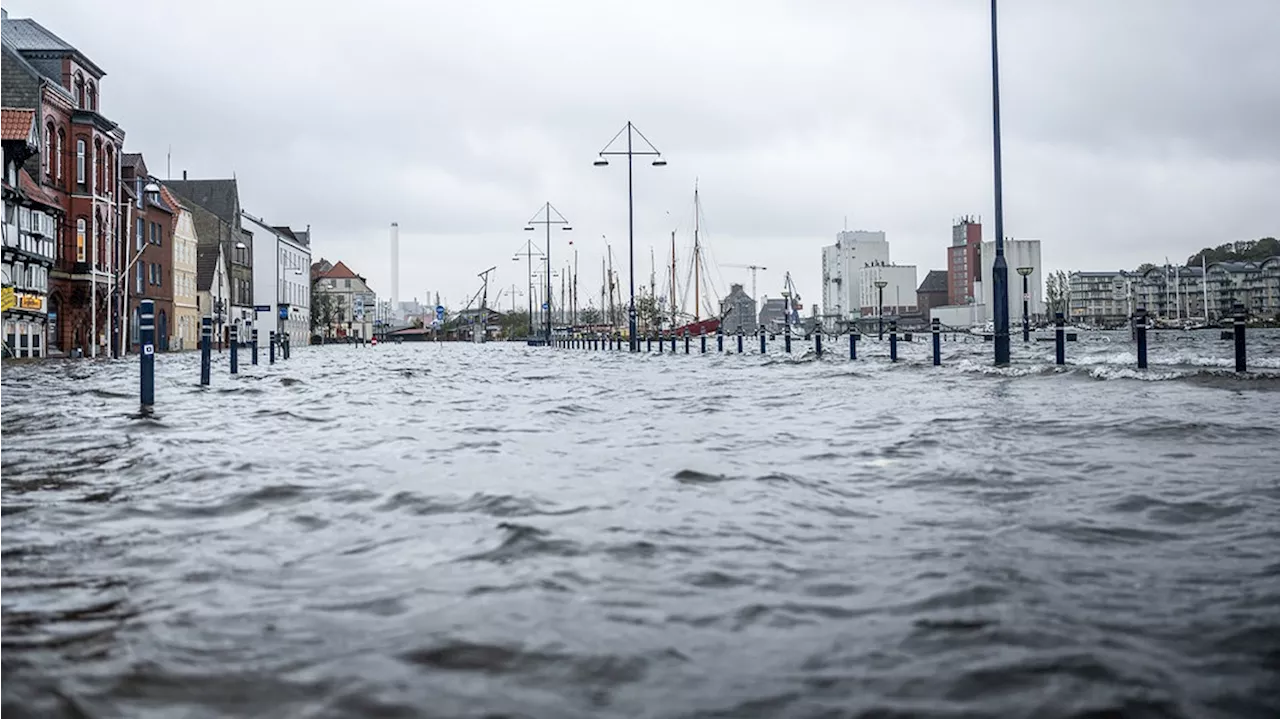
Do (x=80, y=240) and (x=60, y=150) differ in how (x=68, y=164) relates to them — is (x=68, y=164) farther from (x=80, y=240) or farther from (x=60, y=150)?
(x=80, y=240)

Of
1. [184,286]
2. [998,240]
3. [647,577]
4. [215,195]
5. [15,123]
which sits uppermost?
[215,195]

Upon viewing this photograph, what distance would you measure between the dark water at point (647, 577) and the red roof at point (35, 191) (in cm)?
4042

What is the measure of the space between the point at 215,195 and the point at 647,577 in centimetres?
9577

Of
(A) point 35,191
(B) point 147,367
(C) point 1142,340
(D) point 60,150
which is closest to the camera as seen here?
(B) point 147,367

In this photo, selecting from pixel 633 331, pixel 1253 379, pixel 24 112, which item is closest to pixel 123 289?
pixel 24 112

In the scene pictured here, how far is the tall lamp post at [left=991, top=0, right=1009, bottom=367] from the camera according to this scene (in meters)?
21.9

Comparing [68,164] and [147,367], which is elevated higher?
[68,164]

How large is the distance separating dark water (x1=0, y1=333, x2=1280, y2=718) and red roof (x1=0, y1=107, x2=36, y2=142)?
39.1 m

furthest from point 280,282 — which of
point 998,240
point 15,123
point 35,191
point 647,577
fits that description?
point 647,577

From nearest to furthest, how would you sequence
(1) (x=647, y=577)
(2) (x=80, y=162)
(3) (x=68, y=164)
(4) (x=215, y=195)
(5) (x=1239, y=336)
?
(1) (x=647, y=577) < (5) (x=1239, y=336) < (3) (x=68, y=164) < (2) (x=80, y=162) < (4) (x=215, y=195)

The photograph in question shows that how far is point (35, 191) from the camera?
44375 millimetres

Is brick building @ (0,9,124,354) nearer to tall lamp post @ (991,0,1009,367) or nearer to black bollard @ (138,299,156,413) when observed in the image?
black bollard @ (138,299,156,413)

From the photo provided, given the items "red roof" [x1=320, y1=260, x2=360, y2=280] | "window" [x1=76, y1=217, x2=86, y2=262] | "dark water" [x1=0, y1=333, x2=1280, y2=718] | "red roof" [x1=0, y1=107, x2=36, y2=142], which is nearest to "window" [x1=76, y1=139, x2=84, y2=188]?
"window" [x1=76, y1=217, x2=86, y2=262]

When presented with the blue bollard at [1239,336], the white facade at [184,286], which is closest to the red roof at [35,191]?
the white facade at [184,286]
